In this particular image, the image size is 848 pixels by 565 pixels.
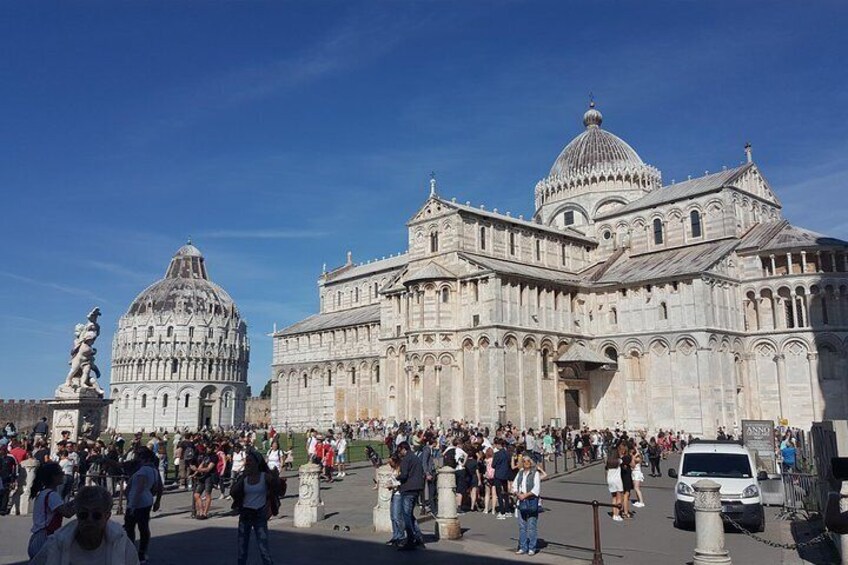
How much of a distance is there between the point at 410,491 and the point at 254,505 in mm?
3411

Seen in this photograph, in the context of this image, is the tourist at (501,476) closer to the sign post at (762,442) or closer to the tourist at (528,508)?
the tourist at (528,508)

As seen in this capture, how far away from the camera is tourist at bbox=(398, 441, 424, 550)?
12.0 meters

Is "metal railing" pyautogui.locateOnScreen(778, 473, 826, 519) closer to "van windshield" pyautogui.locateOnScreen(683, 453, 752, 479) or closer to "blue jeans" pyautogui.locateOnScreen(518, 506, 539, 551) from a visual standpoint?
"van windshield" pyautogui.locateOnScreen(683, 453, 752, 479)

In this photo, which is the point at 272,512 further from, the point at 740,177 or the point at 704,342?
the point at 740,177

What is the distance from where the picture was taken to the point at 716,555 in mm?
10023

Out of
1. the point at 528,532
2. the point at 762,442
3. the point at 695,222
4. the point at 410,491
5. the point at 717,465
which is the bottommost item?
the point at 528,532

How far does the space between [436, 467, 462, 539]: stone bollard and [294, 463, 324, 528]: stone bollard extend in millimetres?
3273

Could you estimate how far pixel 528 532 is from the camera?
11.9m

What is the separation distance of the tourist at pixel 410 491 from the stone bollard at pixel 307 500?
11.8 ft

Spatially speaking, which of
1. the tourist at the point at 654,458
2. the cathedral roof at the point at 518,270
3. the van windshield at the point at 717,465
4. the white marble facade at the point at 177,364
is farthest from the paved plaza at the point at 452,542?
the white marble facade at the point at 177,364

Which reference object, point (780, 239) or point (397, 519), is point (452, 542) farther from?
point (780, 239)

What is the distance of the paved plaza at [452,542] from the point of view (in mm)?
11578

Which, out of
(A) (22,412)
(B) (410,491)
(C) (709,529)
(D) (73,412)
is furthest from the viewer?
(A) (22,412)

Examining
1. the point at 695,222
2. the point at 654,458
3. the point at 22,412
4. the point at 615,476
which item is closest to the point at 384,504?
the point at 615,476
